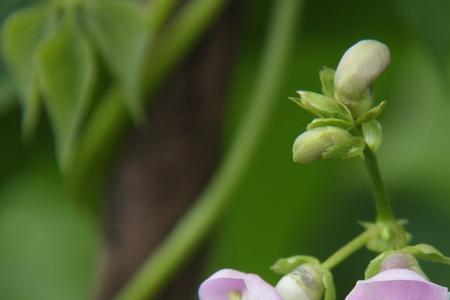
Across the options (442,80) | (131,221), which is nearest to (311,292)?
(442,80)

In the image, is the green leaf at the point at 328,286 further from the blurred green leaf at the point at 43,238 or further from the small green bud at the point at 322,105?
the blurred green leaf at the point at 43,238

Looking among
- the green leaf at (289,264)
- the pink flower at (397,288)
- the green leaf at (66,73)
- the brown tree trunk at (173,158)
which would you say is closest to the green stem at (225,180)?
the brown tree trunk at (173,158)

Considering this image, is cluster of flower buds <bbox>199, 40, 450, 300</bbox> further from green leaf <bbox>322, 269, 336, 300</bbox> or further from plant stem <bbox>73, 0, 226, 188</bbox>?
plant stem <bbox>73, 0, 226, 188</bbox>

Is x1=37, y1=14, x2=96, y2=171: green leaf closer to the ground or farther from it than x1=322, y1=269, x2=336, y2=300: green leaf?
farther from it

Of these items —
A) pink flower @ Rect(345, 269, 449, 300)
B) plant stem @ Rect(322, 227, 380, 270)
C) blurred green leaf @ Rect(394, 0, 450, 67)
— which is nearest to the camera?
pink flower @ Rect(345, 269, 449, 300)

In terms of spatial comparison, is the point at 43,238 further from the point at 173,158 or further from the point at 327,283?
the point at 327,283

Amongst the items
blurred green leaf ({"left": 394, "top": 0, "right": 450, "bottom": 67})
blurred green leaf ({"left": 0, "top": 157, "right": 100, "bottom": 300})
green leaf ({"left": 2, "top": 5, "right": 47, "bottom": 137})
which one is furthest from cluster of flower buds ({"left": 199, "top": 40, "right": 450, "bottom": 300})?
blurred green leaf ({"left": 0, "top": 157, "right": 100, "bottom": 300})

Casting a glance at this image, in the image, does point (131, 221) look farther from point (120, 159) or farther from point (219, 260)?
point (219, 260)
